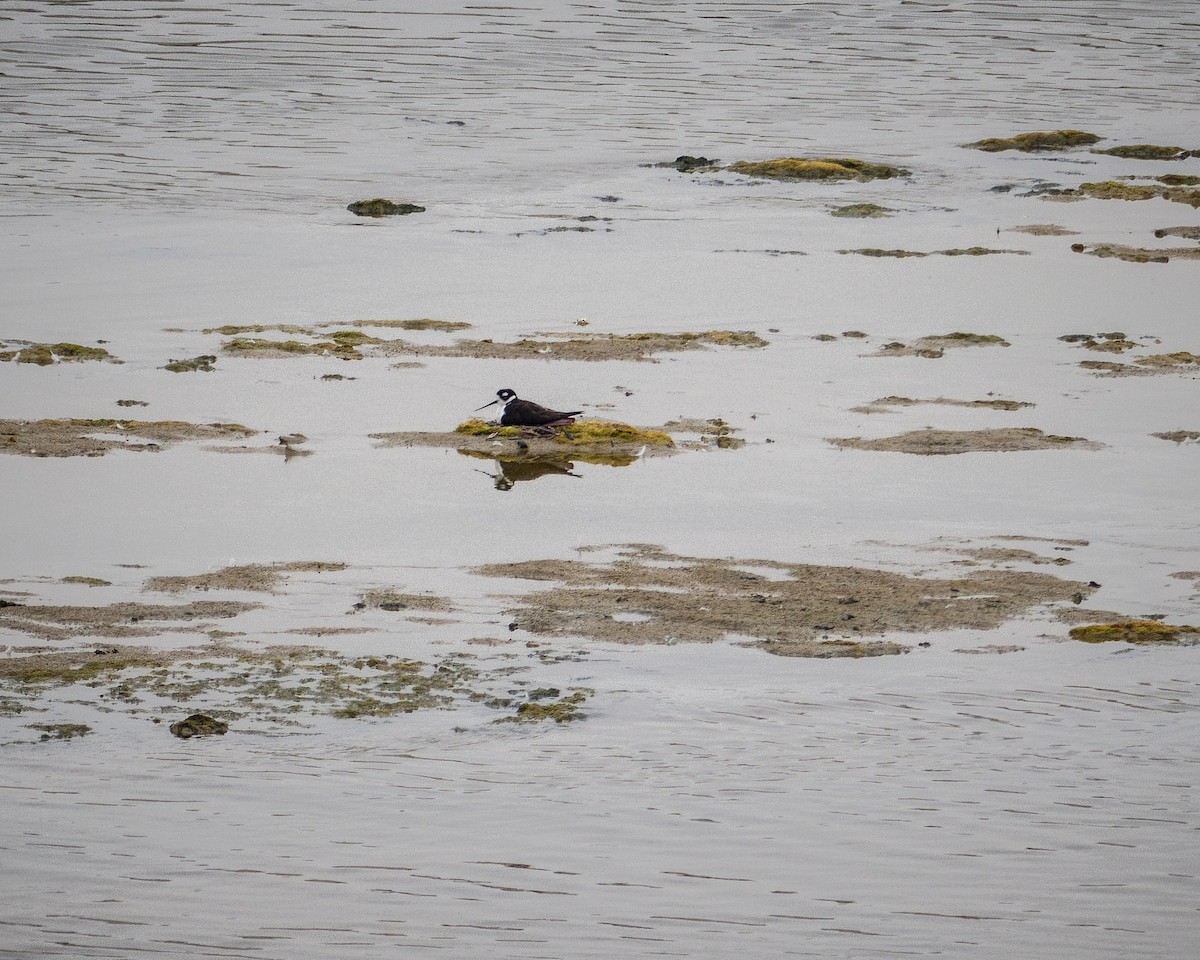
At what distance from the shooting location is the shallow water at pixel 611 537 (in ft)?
19.6

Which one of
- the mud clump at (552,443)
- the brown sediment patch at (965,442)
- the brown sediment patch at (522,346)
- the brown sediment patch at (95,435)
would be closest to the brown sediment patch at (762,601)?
the mud clump at (552,443)

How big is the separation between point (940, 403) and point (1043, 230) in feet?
23.9

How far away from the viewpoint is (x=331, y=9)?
39.1m

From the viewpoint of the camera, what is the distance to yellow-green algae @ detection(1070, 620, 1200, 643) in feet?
26.9

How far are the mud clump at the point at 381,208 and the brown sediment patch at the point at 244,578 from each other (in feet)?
38.9

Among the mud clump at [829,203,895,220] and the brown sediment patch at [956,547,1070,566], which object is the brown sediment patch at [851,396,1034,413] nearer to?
the brown sediment patch at [956,547,1070,566]

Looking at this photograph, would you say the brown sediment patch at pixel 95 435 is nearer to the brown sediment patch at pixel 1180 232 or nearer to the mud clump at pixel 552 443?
the mud clump at pixel 552 443

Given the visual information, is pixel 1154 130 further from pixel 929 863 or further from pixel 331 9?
pixel 929 863

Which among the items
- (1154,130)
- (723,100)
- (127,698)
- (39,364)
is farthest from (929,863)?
(723,100)

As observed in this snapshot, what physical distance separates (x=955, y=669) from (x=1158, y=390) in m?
6.05

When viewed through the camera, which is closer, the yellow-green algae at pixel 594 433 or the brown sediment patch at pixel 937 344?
the yellow-green algae at pixel 594 433

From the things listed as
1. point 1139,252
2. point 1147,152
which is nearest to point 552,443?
point 1139,252

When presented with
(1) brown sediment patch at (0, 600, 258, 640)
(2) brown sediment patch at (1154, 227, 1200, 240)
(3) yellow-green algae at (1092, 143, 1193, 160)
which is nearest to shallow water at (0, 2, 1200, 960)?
(1) brown sediment patch at (0, 600, 258, 640)

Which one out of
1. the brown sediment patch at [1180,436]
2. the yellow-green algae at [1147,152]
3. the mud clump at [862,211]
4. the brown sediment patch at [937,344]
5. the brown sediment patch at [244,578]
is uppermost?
the yellow-green algae at [1147,152]
